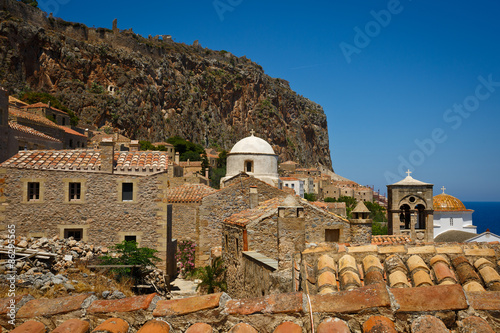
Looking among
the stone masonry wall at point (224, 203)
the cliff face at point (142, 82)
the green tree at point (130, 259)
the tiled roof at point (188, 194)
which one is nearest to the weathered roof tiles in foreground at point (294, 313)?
the green tree at point (130, 259)

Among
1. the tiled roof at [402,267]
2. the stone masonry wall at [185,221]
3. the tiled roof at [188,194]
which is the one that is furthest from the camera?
the tiled roof at [188,194]

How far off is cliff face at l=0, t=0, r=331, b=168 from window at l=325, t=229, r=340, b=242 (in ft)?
229

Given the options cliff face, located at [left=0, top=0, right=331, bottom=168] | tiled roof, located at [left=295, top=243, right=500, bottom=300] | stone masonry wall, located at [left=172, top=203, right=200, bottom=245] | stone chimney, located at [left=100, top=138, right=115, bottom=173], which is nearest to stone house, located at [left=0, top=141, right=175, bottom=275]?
stone chimney, located at [left=100, top=138, right=115, bottom=173]

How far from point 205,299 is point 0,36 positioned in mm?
93933

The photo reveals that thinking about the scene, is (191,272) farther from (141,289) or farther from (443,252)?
(443,252)

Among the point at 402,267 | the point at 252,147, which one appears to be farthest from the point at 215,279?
the point at 252,147

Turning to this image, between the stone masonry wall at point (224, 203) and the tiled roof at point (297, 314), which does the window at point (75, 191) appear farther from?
the tiled roof at point (297, 314)

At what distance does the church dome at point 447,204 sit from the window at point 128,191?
30436 millimetres

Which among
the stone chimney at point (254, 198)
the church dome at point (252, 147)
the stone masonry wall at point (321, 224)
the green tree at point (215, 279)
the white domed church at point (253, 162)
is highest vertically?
the church dome at point (252, 147)

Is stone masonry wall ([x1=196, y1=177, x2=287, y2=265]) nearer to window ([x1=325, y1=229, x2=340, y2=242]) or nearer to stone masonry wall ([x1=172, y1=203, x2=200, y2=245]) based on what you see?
stone masonry wall ([x1=172, y1=203, x2=200, y2=245])

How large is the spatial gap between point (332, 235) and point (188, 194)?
11.9 meters

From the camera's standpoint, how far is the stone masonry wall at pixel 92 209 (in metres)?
14.3

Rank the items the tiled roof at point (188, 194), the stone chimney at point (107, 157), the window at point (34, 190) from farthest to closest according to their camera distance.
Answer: the tiled roof at point (188, 194) → the stone chimney at point (107, 157) → the window at point (34, 190)

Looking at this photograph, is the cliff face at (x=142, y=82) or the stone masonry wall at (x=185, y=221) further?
the cliff face at (x=142, y=82)
